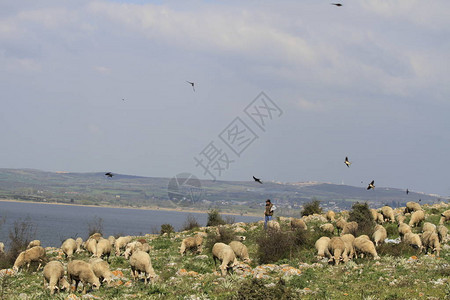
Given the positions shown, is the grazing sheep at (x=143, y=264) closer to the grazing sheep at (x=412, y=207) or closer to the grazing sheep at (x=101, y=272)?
the grazing sheep at (x=101, y=272)

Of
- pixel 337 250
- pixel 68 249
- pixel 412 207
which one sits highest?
pixel 412 207

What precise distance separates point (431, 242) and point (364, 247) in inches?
136

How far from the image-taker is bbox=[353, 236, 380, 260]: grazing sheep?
23402mm

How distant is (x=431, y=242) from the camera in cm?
2394

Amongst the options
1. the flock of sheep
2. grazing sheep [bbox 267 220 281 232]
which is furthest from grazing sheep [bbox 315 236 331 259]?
grazing sheep [bbox 267 220 281 232]

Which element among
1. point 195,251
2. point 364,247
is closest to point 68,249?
point 195,251

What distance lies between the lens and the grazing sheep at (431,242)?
77.5 feet

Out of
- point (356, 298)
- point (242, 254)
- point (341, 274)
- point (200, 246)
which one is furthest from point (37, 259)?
point (356, 298)

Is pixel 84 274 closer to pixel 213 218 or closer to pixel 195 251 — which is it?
pixel 195 251

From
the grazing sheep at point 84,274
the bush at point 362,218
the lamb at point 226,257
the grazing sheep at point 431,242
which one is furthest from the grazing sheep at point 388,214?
the grazing sheep at point 84,274

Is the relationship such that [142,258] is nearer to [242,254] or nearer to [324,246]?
[242,254]

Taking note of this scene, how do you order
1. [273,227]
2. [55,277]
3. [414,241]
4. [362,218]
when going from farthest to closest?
[362,218] → [273,227] → [414,241] → [55,277]

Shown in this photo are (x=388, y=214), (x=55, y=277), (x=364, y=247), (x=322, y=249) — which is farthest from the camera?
(x=388, y=214)

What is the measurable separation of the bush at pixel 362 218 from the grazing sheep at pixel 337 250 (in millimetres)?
7291
